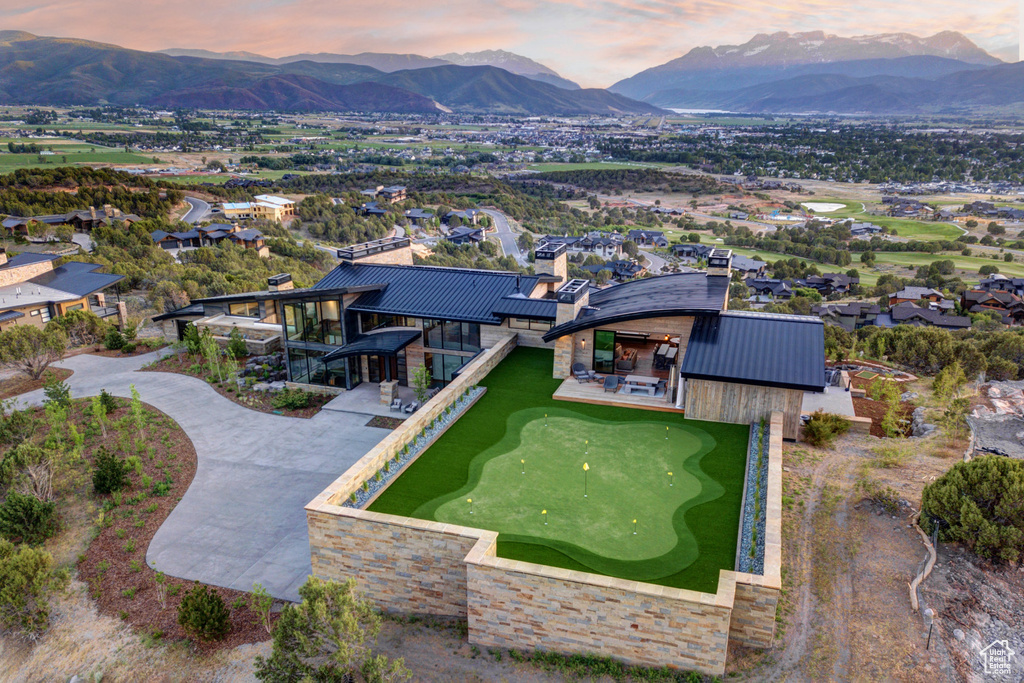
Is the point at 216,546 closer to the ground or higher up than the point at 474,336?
closer to the ground

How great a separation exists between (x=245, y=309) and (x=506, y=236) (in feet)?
217

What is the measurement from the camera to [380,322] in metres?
25.0

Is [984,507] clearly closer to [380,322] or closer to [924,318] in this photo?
[380,322]

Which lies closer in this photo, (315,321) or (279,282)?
(315,321)

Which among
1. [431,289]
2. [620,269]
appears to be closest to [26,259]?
[431,289]

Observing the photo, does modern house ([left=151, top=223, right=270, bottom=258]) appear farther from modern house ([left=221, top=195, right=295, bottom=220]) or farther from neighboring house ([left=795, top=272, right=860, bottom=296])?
neighboring house ([left=795, top=272, right=860, bottom=296])

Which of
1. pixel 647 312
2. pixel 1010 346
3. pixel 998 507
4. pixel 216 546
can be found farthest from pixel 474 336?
pixel 1010 346

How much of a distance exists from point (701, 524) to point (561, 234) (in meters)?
90.3

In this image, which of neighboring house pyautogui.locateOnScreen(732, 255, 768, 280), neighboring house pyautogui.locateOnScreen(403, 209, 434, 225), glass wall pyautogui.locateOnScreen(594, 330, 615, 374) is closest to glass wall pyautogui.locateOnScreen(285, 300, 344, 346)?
glass wall pyautogui.locateOnScreen(594, 330, 615, 374)

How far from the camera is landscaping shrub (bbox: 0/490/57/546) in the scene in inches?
599

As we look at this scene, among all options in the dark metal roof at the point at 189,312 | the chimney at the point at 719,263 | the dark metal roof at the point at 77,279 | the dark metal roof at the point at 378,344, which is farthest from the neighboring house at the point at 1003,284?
the dark metal roof at the point at 77,279

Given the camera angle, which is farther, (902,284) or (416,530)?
(902,284)

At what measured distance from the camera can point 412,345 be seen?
24.0 meters

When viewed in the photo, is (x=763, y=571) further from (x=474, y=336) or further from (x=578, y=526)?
(x=474, y=336)
